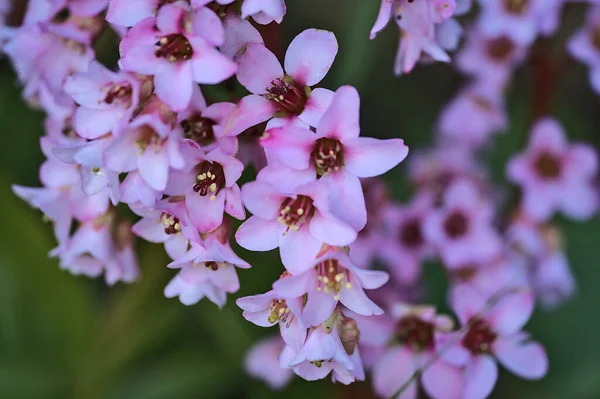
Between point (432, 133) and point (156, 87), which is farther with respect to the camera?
point (432, 133)

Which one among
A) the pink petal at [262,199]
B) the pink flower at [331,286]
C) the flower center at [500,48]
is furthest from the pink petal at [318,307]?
the flower center at [500,48]

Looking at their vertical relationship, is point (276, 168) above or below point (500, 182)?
above

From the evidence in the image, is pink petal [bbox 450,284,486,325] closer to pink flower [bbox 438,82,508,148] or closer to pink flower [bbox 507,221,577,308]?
pink flower [bbox 507,221,577,308]

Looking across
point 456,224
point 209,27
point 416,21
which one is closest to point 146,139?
point 209,27

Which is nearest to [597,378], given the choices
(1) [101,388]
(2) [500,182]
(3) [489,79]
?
(2) [500,182]

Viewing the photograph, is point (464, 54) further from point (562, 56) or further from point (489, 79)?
point (562, 56)
